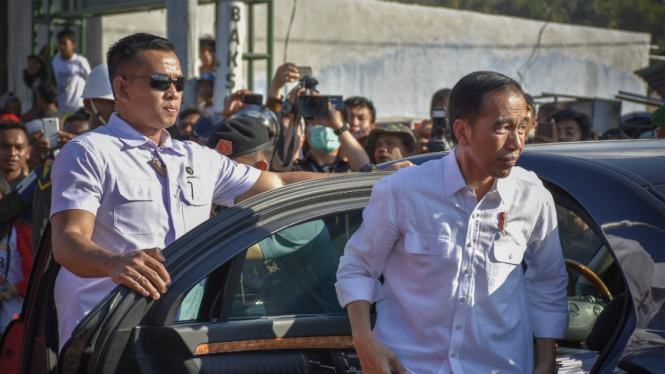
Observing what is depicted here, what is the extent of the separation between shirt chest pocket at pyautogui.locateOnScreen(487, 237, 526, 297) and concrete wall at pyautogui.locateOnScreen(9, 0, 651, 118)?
32.0 feet

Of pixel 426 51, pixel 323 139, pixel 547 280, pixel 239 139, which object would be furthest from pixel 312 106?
pixel 426 51

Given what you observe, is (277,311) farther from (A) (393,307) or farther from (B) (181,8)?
(B) (181,8)

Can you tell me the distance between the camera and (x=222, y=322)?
2.18 m

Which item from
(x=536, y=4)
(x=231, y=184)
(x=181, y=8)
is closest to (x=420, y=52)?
(x=181, y=8)

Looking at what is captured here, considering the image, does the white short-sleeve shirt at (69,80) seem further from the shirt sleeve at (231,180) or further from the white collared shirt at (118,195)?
the white collared shirt at (118,195)

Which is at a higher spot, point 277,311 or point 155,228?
point 155,228

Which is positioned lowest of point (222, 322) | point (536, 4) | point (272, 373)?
point (272, 373)

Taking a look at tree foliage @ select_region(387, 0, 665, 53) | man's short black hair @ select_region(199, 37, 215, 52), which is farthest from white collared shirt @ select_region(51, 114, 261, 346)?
tree foliage @ select_region(387, 0, 665, 53)

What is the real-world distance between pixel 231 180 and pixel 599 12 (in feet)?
133

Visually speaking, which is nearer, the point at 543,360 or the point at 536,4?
the point at 543,360

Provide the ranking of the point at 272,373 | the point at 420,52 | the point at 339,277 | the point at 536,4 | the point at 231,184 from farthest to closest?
the point at 536,4, the point at 420,52, the point at 231,184, the point at 272,373, the point at 339,277

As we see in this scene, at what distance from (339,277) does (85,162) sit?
3.11 ft

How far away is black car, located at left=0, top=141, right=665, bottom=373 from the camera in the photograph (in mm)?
2010

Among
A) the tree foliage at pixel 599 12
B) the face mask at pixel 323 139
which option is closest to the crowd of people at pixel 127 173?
the face mask at pixel 323 139
